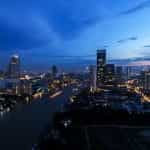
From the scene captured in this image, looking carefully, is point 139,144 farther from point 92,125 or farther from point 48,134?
point 48,134

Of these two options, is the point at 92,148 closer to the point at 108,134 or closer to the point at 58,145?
the point at 108,134

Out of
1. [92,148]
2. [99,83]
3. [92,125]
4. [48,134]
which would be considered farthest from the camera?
[99,83]

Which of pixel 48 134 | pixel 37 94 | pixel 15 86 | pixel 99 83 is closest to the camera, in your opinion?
pixel 48 134

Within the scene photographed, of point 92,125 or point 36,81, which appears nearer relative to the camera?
point 92,125

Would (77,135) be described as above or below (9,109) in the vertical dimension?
above

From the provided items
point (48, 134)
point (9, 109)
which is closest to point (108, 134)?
point (48, 134)

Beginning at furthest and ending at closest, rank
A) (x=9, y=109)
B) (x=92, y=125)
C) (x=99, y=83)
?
(x=99, y=83), (x=9, y=109), (x=92, y=125)

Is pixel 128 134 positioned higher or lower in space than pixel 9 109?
higher

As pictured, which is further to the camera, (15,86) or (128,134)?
(15,86)

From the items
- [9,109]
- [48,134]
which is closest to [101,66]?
[9,109]
